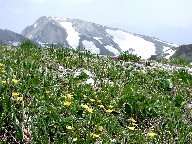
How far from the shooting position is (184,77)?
45.8 feet

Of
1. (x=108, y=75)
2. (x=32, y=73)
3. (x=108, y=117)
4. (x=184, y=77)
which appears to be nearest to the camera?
(x=108, y=117)

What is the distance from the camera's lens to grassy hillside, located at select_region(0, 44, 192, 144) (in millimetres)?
6730

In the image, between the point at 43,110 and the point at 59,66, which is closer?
the point at 43,110

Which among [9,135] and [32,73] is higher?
[32,73]

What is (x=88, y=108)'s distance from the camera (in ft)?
25.7

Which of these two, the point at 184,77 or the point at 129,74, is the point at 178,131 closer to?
the point at 129,74

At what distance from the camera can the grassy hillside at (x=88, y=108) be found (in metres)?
6.73

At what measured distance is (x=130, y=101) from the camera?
9.15m

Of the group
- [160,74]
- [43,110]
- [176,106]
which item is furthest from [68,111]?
[160,74]

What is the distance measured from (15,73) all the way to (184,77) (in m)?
6.70

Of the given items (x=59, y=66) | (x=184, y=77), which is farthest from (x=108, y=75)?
(x=184, y=77)

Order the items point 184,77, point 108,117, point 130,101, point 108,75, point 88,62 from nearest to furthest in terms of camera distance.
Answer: point 108,117, point 130,101, point 108,75, point 184,77, point 88,62

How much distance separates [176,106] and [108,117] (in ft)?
9.66

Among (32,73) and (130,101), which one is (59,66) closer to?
(32,73)
